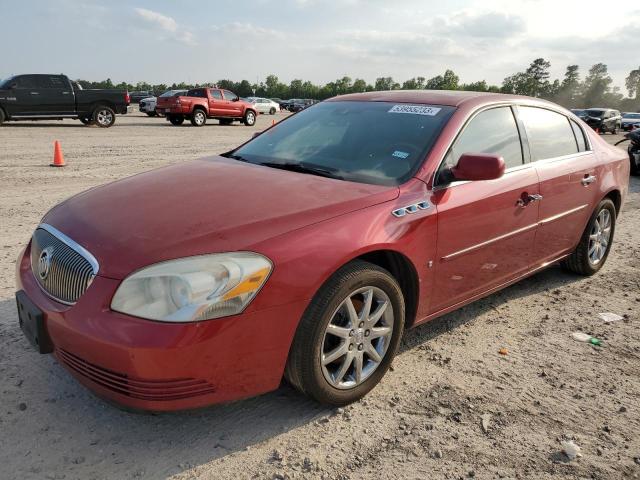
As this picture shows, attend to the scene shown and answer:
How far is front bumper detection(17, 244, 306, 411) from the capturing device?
2.16m

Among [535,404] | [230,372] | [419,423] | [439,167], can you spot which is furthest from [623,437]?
A: [230,372]

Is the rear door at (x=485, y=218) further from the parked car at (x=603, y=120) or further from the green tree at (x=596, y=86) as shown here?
the green tree at (x=596, y=86)

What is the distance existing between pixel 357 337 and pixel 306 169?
112 centimetres

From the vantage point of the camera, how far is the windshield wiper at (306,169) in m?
3.21

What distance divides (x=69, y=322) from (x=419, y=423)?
66.9 inches

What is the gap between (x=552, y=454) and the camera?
2492 millimetres

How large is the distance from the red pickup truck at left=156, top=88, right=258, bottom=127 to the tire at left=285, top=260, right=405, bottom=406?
2261 cm

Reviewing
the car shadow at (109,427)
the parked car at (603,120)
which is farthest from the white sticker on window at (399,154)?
the parked car at (603,120)

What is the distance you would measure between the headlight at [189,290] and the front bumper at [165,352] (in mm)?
38

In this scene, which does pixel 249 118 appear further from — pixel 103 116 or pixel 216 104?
pixel 103 116

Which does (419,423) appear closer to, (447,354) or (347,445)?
(347,445)

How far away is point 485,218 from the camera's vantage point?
133 inches

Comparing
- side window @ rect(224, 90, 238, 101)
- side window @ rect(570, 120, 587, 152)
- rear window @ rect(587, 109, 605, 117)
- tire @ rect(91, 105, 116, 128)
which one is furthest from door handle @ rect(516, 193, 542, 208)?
rear window @ rect(587, 109, 605, 117)

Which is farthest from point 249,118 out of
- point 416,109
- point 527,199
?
point 527,199
